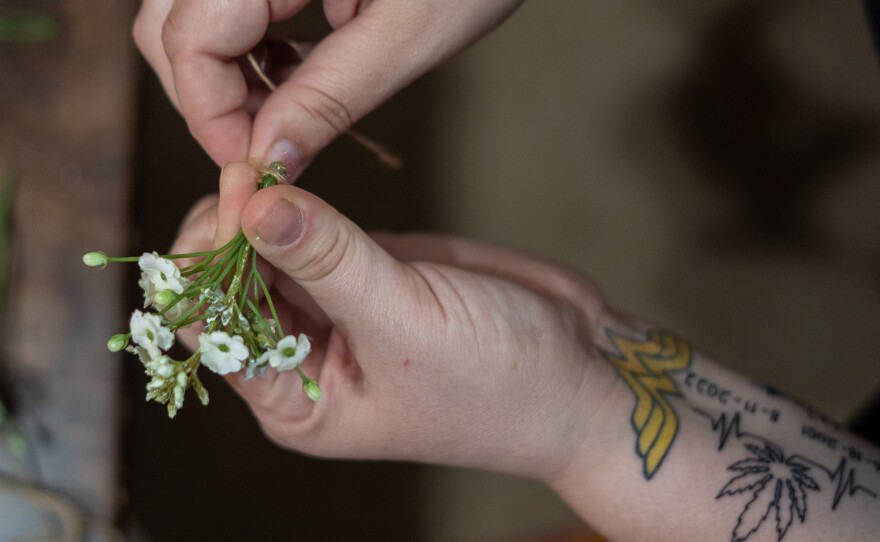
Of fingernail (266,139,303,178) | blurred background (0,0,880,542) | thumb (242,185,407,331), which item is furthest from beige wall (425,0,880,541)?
thumb (242,185,407,331)

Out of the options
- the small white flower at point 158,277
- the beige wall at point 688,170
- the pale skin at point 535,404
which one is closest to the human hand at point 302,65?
the pale skin at point 535,404

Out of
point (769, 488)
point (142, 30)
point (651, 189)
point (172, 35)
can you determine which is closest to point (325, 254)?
point (172, 35)

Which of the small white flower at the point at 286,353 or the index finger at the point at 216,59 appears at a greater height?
the index finger at the point at 216,59

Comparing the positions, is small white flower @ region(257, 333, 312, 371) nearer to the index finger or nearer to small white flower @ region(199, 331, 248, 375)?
small white flower @ region(199, 331, 248, 375)

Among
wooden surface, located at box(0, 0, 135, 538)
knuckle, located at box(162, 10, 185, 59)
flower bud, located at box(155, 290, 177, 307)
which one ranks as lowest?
wooden surface, located at box(0, 0, 135, 538)

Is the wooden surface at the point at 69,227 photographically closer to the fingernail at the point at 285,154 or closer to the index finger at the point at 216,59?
the index finger at the point at 216,59
